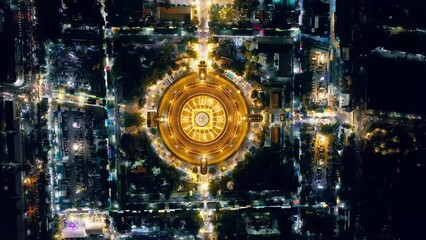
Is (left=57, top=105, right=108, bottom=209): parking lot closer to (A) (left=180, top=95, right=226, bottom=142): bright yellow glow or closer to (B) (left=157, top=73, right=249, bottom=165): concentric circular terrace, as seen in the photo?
(B) (left=157, top=73, right=249, bottom=165): concentric circular terrace

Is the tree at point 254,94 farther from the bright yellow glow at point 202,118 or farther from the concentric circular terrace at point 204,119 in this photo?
A: the bright yellow glow at point 202,118

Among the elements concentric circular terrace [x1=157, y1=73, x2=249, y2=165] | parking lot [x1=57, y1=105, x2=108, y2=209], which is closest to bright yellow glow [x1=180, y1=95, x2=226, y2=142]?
concentric circular terrace [x1=157, y1=73, x2=249, y2=165]

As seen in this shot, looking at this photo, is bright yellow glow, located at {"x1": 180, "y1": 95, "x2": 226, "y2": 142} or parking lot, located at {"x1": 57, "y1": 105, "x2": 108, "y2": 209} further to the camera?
bright yellow glow, located at {"x1": 180, "y1": 95, "x2": 226, "y2": 142}

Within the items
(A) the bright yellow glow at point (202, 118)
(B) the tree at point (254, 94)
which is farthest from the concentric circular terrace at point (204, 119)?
(B) the tree at point (254, 94)

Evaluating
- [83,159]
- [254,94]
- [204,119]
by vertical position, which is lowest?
[83,159]

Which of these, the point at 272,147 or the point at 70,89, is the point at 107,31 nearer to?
the point at 70,89

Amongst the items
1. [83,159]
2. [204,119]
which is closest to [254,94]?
[204,119]

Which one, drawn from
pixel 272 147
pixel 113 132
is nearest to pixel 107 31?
pixel 113 132

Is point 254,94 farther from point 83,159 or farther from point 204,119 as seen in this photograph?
point 83,159
